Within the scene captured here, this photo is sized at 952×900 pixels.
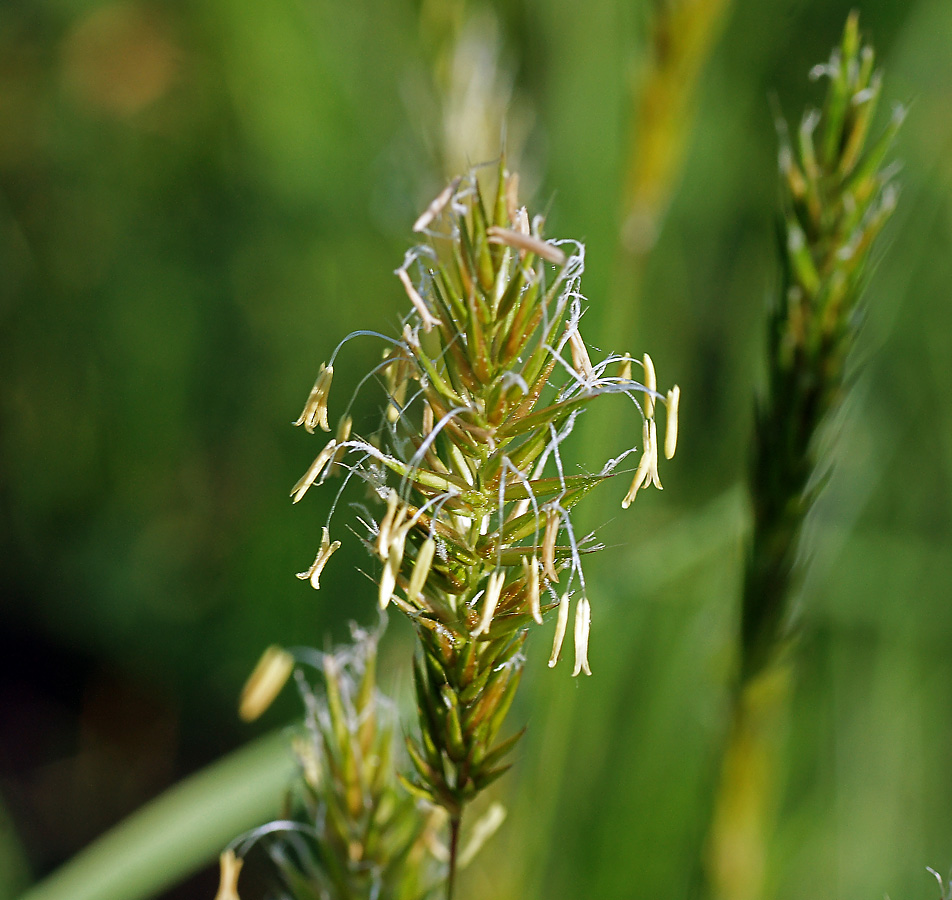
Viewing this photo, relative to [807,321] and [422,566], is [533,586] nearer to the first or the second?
[422,566]

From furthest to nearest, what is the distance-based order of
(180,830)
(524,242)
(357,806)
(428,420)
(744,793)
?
(180,830), (744,793), (357,806), (428,420), (524,242)

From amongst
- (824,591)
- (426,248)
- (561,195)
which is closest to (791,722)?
(824,591)

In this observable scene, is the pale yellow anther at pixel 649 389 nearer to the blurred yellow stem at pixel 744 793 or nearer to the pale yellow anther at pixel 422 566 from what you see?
the pale yellow anther at pixel 422 566

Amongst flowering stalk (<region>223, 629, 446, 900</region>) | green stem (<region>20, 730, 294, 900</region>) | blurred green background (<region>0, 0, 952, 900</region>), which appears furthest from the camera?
blurred green background (<region>0, 0, 952, 900</region>)

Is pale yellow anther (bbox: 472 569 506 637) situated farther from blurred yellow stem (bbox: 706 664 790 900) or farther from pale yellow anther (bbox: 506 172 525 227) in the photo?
blurred yellow stem (bbox: 706 664 790 900)

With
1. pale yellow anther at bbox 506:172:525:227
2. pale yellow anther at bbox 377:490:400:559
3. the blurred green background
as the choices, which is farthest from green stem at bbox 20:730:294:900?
pale yellow anther at bbox 506:172:525:227

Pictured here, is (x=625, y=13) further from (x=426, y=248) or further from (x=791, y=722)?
(x=791, y=722)

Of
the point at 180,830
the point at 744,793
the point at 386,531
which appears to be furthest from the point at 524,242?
the point at 180,830
